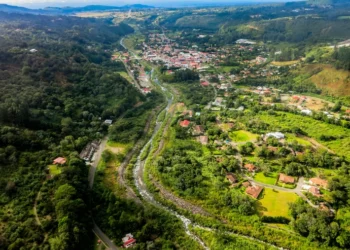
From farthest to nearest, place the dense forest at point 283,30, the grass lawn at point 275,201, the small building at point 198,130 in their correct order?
1. the dense forest at point 283,30
2. the small building at point 198,130
3. the grass lawn at point 275,201

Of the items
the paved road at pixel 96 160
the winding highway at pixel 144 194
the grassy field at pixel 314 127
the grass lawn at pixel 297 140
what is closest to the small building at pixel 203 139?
the winding highway at pixel 144 194

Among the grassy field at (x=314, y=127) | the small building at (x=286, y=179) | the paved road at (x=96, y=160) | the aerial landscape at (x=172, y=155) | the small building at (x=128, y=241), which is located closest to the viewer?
the small building at (x=128, y=241)

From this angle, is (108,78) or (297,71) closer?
(108,78)

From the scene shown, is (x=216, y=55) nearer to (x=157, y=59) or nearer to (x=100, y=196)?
(x=157, y=59)

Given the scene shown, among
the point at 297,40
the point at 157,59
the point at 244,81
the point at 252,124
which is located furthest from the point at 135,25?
the point at 252,124

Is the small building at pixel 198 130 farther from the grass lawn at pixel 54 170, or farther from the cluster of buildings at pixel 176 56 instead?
the cluster of buildings at pixel 176 56

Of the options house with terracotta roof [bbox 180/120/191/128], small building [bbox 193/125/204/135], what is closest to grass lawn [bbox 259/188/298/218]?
small building [bbox 193/125/204/135]
